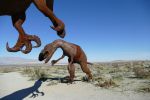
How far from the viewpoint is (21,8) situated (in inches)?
163

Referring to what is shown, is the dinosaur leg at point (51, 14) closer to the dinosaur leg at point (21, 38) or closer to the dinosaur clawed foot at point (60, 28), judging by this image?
the dinosaur clawed foot at point (60, 28)

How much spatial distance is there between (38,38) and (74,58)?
1042cm

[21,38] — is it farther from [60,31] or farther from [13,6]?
[60,31]

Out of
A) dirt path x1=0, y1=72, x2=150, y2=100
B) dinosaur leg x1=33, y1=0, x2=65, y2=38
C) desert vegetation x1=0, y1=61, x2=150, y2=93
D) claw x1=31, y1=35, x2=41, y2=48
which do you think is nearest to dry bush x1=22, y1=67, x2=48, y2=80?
desert vegetation x1=0, y1=61, x2=150, y2=93

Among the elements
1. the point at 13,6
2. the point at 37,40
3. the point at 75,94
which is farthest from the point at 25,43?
the point at 75,94

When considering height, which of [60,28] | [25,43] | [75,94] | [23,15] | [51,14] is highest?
[23,15]

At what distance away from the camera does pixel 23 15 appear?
14.4 feet

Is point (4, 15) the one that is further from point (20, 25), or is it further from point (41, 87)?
point (41, 87)

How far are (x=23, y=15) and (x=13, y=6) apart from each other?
1.30 ft

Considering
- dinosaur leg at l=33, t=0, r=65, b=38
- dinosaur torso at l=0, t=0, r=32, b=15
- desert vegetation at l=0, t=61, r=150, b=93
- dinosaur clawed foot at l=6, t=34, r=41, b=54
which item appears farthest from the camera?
desert vegetation at l=0, t=61, r=150, b=93

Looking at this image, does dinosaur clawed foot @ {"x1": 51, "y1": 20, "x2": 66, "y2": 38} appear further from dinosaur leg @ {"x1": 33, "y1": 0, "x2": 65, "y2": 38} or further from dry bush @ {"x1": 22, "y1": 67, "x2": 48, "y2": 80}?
dry bush @ {"x1": 22, "y1": 67, "x2": 48, "y2": 80}

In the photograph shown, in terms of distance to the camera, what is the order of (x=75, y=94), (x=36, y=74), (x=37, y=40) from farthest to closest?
(x=36, y=74) → (x=75, y=94) → (x=37, y=40)

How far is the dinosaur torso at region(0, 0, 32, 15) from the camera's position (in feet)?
12.6

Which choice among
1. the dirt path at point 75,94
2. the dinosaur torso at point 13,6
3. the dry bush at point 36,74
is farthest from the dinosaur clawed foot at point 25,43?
the dry bush at point 36,74
